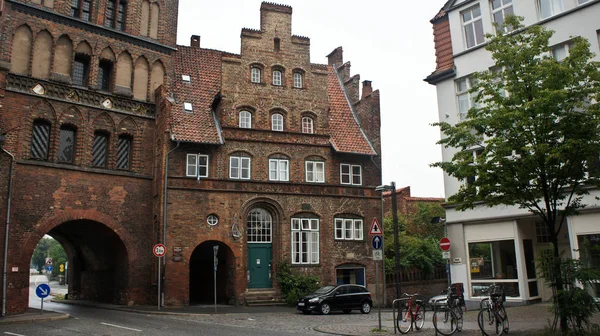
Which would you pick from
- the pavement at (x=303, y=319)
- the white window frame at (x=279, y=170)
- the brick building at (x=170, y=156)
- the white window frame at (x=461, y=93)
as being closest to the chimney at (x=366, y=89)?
the brick building at (x=170, y=156)

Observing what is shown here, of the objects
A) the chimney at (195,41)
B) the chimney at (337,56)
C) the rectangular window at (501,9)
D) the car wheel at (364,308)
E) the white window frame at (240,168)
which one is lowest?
the car wheel at (364,308)

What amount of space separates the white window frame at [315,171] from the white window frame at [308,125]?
2.00m

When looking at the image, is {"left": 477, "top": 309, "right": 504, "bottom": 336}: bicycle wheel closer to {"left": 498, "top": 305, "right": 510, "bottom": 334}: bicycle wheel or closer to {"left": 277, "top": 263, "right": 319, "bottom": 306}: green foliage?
{"left": 498, "top": 305, "right": 510, "bottom": 334}: bicycle wheel

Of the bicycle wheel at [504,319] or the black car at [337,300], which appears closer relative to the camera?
the bicycle wheel at [504,319]

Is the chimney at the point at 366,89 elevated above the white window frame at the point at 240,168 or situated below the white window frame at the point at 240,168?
above

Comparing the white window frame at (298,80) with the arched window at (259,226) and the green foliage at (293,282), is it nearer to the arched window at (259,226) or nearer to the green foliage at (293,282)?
the arched window at (259,226)

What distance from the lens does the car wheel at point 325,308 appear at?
81.3 feet

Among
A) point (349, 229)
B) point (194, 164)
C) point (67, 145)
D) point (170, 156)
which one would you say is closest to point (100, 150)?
point (67, 145)

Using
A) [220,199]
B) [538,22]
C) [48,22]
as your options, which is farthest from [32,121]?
[538,22]

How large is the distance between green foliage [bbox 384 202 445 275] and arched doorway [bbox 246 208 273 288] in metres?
8.69

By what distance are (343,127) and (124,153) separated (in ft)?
44.8

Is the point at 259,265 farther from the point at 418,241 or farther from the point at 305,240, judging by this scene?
the point at 418,241

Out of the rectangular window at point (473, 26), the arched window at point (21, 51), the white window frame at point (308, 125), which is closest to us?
the rectangular window at point (473, 26)

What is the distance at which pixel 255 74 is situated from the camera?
32.8m
